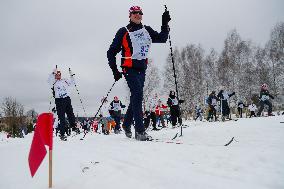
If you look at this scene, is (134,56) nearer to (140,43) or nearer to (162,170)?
(140,43)

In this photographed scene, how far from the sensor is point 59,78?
9562 mm

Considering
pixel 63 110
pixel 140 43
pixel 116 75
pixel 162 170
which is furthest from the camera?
pixel 63 110

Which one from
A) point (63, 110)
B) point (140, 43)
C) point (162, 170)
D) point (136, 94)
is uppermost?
point (140, 43)

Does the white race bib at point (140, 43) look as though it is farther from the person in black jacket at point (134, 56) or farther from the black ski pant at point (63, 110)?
the black ski pant at point (63, 110)

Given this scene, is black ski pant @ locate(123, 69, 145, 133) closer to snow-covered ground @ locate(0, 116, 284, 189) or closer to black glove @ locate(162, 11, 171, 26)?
black glove @ locate(162, 11, 171, 26)

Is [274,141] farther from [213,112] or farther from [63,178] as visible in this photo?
[213,112]

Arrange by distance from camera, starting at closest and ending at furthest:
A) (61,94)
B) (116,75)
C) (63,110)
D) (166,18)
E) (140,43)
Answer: (116,75), (140,43), (166,18), (63,110), (61,94)

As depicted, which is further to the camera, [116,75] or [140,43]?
[140,43]

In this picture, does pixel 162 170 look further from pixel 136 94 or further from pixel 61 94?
pixel 61 94

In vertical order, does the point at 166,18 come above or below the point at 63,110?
above

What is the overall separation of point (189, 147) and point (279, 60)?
32189 millimetres

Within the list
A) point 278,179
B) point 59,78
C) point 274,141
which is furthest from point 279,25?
point 278,179

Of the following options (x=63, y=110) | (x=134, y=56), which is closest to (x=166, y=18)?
(x=134, y=56)

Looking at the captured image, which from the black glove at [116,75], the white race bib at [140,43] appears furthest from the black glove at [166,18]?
the black glove at [116,75]
